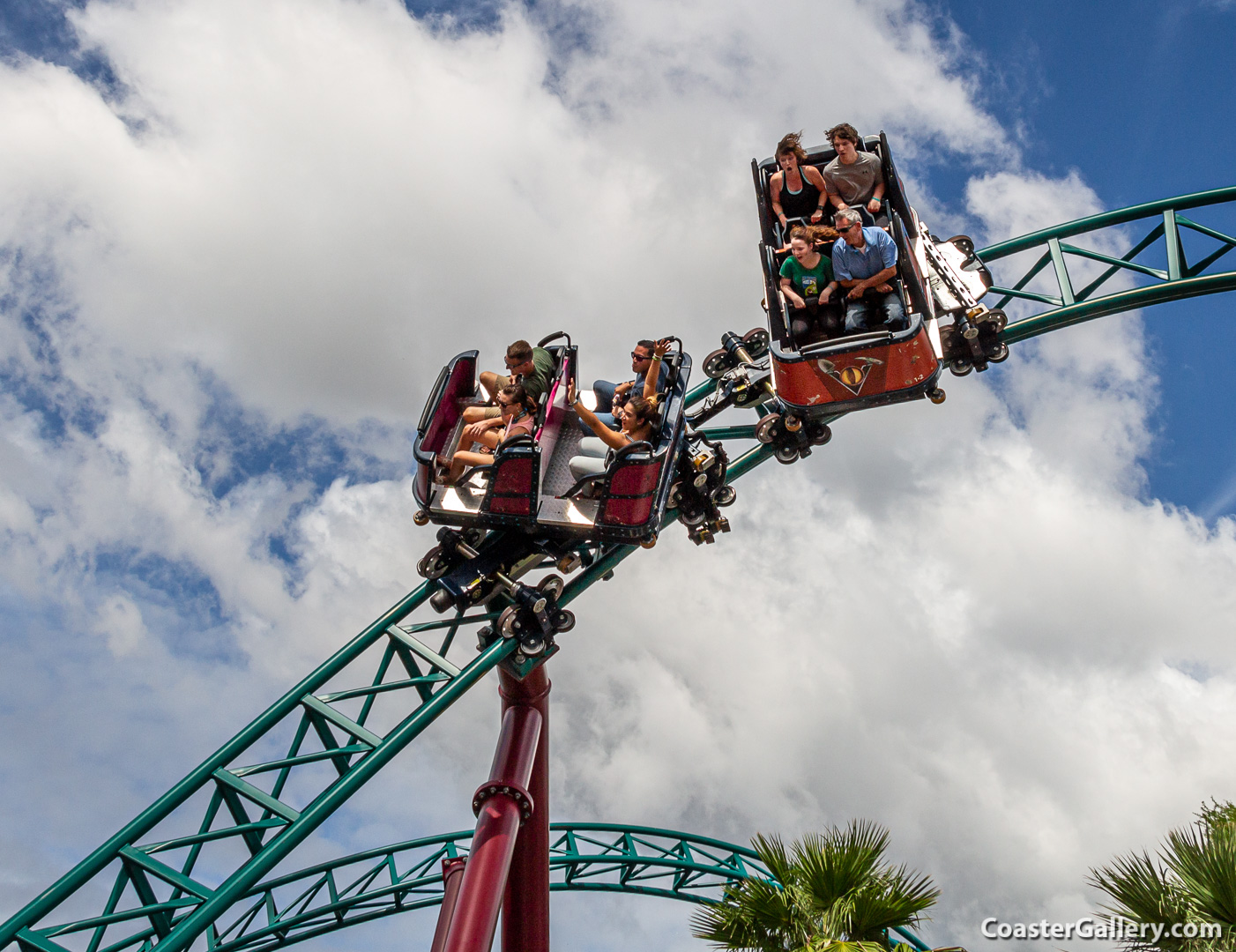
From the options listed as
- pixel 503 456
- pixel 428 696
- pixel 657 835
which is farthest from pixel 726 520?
pixel 657 835

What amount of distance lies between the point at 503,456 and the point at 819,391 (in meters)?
1.69

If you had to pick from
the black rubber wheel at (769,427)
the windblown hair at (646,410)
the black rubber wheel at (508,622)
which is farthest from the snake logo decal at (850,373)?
the black rubber wheel at (508,622)

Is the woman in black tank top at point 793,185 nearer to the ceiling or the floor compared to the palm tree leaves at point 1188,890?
nearer to the ceiling

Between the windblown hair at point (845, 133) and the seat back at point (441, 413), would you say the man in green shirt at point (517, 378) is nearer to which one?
the seat back at point (441, 413)

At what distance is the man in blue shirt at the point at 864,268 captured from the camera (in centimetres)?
580

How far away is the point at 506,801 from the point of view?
5949 millimetres

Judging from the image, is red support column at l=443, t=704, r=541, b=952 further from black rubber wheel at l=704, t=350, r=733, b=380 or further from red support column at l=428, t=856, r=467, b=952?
black rubber wheel at l=704, t=350, r=733, b=380

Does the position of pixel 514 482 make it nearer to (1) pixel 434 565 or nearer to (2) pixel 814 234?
(1) pixel 434 565

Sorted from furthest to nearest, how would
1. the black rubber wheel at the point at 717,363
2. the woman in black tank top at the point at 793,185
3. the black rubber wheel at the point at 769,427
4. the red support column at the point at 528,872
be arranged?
the black rubber wheel at the point at 717,363
the woman in black tank top at the point at 793,185
the red support column at the point at 528,872
the black rubber wheel at the point at 769,427

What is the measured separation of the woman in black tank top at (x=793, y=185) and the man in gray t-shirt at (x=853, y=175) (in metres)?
0.11

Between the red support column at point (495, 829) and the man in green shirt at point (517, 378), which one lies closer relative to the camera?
the red support column at point (495, 829)

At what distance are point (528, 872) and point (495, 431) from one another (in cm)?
271

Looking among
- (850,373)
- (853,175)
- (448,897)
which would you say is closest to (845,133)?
(853,175)

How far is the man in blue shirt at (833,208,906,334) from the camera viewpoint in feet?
19.0
